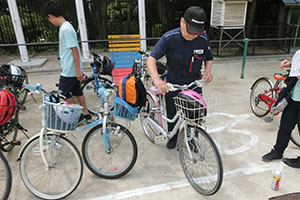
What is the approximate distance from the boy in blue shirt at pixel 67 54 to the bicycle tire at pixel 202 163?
1.93 metres

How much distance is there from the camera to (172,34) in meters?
2.49

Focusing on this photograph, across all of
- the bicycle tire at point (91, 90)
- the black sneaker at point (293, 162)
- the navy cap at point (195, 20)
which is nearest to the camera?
the navy cap at point (195, 20)

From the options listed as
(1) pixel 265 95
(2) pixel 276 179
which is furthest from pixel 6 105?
(1) pixel 265 95

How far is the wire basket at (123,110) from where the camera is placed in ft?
7.83

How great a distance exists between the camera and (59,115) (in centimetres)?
210

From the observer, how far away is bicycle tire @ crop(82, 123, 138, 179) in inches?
96.5

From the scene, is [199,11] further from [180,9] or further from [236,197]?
[180,9]

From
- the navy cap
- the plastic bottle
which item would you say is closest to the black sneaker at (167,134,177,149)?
the plastic bottle

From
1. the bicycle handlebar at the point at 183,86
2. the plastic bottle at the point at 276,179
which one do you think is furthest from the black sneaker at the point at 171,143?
the plastic bottle at the point at 276,179

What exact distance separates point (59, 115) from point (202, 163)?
65.4 inches

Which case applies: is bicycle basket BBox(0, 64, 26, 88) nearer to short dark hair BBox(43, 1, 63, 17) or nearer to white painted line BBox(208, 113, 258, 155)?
short dark hair BBox(43, 1, 63, 17)

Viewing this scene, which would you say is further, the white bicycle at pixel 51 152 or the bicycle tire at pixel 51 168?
the bicycle tire at pixel 51 168

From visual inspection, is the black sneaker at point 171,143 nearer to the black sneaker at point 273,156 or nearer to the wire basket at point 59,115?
the black sneaker at point 273,156

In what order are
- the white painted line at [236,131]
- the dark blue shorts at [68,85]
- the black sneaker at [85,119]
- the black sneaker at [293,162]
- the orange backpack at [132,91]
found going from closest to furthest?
the orange backpack at [132,91]
the black sneaker at [293,162]
the white painted line at [236,131]
the dark blue shorts at [68,85]
the black sneaker at [85,119]
